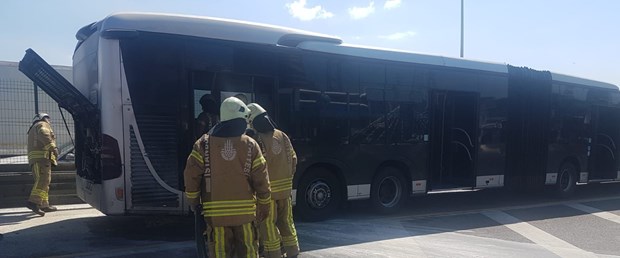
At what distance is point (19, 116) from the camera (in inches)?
362

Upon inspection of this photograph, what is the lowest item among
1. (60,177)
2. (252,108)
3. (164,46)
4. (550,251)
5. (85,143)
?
(550,251)

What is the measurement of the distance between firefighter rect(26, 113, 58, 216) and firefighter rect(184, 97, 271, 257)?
5544mm

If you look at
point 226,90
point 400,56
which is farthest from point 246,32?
point 400,56

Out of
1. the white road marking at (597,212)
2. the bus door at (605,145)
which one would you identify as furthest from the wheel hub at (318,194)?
the bus door at (605,145)

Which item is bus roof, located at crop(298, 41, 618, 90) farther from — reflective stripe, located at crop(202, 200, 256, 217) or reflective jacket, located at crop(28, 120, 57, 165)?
reflective jacket, located at crop(28, 120, 57, 165)

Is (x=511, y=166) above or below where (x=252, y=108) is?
below

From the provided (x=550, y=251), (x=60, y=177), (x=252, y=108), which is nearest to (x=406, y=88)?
(x=550, y=251)

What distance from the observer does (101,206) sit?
19.4 ft

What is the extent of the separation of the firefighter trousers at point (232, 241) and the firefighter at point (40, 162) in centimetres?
553

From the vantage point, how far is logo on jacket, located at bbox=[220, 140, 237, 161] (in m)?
3.64

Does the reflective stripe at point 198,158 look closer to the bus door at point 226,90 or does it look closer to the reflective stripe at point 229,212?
the reflective stripe at point 229,212

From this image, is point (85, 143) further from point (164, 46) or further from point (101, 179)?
Answer: point (164, 46)

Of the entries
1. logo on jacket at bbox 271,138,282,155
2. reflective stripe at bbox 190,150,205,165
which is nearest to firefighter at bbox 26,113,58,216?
logo on jacket at bbox 271,138,282,155

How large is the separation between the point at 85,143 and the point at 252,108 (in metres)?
3.18
